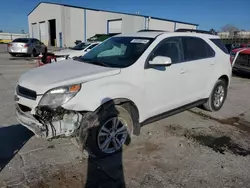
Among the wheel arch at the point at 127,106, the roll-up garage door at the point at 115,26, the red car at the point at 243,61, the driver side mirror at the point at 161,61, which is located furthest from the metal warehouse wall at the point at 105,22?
the wheel arch at the point at 127,106

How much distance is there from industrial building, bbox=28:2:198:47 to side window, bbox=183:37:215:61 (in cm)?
2868

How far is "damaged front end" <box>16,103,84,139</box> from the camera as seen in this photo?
9.54ft

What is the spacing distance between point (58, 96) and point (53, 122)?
343 millimetres

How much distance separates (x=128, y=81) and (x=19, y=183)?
1.92 metres

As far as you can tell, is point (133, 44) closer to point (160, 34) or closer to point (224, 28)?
point (160, 34)

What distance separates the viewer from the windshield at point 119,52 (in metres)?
3.61

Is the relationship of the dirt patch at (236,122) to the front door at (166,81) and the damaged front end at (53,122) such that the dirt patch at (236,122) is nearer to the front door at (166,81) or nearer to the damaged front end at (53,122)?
the front door at (166,81)

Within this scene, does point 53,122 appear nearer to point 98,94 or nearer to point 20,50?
point 98,94

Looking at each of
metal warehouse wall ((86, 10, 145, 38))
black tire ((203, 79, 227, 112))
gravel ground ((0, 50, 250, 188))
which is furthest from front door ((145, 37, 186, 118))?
metal warehouse wall ((86, 10, 145, 38))

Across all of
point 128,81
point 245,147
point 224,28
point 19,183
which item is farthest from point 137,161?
point 224,28

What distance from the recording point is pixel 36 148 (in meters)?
3.61

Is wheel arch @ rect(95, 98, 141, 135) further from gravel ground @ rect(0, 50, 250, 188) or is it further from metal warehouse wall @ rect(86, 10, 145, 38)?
metal warehouse wall @ rect(86, 10, 145, 38)

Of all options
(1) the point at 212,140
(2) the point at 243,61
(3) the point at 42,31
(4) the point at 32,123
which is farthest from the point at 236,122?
(3) the point at 42,31

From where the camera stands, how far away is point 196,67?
4480 mm
